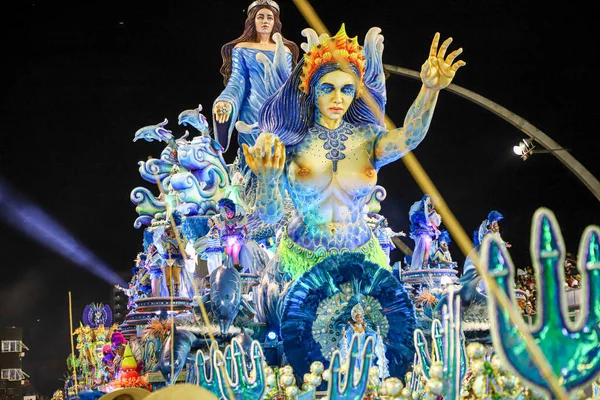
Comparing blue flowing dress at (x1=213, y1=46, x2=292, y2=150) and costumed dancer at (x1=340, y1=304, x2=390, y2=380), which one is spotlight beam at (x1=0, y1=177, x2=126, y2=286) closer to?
blue flowing dress at (x1=213, y1=46, x2=292, y2=150)

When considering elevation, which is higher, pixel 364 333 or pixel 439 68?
pixel 439 68

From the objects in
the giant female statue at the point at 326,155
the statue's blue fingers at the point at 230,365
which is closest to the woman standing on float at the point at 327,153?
the giant female statue at the point at 326,155

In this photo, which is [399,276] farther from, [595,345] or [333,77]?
[595,345]

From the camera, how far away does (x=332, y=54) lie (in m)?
6.15

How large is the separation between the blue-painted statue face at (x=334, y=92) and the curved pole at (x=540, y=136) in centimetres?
384

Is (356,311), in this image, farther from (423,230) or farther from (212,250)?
(212,250)

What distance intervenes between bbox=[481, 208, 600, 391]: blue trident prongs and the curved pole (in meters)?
7.39

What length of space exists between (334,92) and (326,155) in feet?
1.45

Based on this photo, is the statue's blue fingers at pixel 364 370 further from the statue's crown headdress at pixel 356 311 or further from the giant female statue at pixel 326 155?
the giant female statue at pixel 326 155

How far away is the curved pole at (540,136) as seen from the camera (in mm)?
9875

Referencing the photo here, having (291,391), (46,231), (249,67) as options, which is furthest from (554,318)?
(46,231)

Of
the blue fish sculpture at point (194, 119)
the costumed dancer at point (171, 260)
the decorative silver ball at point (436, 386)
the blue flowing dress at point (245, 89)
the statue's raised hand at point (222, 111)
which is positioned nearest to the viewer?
the decorative silver ball at point (436, 386)

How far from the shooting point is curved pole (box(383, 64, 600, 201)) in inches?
389

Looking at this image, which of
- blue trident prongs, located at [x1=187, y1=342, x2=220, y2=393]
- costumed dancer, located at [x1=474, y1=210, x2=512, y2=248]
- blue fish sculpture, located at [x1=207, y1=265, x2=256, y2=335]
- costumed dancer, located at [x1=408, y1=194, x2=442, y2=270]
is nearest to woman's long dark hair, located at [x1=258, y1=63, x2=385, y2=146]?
blue fish sculpture, located at [x1=207, y1=265, x2=256, y2=335]
